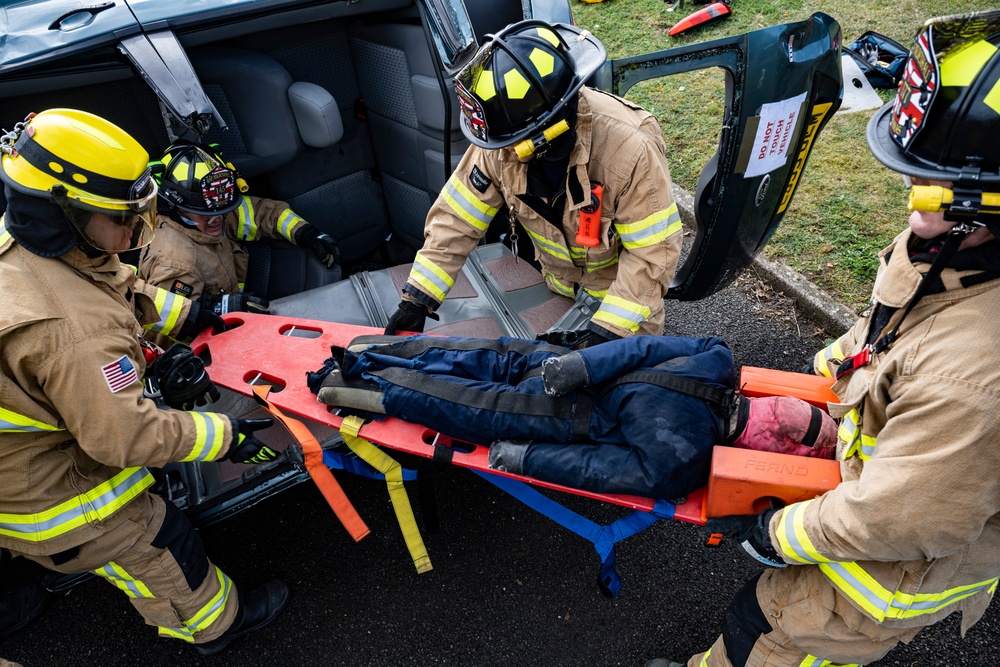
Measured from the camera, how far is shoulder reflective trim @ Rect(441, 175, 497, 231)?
9.25 ft

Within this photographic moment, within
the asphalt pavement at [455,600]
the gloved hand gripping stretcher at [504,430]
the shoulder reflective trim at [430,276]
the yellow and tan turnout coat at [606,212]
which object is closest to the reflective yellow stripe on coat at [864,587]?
the gloved hand gripping stretcher at [504,430]

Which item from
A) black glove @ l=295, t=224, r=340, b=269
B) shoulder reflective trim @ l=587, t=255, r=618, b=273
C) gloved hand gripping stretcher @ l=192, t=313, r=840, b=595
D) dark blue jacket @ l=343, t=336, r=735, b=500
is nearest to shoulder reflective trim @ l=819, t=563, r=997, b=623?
gloved hand gripping stretcher @ l=192, t=313, r=840, b=595

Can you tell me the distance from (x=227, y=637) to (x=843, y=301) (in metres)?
3.68

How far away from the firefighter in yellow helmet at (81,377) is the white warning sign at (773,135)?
2.36 meters

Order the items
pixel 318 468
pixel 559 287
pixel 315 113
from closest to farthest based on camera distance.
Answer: pixel 318 468, pixel 559 287, pixel 315 113

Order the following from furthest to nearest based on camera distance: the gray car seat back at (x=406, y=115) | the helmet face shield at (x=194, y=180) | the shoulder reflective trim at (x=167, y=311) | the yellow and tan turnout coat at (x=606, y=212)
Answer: the gray car seat back at (x=406, y=115) → the helmet face shield at (x=194, y=180) → the shoulder reflective trim at (x=167, y=311) → the yellow and tan turnout coat at (x=606, y=212)

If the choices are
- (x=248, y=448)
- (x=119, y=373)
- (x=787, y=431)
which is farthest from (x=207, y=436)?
(x=787, y=431)

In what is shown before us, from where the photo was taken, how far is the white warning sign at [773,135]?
2.65 m

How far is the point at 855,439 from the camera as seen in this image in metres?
1.79

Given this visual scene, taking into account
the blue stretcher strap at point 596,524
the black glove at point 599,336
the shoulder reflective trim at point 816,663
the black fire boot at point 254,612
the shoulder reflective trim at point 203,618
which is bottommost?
the black fire boot at point 254,612

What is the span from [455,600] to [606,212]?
1.81m

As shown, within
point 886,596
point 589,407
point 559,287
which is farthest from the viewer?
point 559,287

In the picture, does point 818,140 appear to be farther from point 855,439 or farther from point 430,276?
point 855,439

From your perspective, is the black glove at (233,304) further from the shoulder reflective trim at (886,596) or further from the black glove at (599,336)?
the shoulder reflective trim at (886,596)
